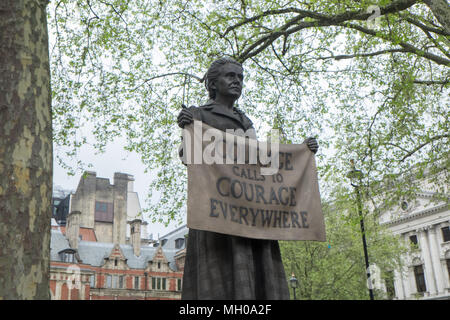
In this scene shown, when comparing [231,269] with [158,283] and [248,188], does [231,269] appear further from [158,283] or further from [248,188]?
[158,283]

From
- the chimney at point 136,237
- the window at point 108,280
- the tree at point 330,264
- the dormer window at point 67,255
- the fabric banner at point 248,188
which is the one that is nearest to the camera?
the fabric banner at point 248,188

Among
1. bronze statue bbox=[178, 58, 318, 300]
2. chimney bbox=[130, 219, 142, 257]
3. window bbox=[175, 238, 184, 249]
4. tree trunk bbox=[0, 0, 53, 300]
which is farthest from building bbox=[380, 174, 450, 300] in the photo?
tree trunk bbox=[0, 0, 53, 300]

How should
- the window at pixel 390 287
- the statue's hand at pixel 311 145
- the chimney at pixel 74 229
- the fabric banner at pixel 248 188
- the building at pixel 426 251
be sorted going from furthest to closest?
the chimney at pixel 74 229 < the building at pixel 426 251 < the window at pixel 390 287 < the statue's hand at pixel 311 145 < the fabric banner at pixel 248 188

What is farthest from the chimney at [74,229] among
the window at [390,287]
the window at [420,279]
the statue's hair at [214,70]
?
the statue's hair at [214,70]

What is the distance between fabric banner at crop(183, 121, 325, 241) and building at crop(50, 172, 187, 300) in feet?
135

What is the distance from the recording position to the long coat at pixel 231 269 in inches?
168

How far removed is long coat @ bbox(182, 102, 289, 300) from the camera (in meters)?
4.26

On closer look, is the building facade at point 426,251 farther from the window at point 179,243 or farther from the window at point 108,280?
the window at point 108,280

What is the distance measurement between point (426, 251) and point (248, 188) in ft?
158

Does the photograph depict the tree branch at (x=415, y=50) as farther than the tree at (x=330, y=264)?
No

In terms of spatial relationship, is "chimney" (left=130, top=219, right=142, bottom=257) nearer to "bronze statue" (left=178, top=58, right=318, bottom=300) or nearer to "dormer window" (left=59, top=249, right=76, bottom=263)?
"dormer window" (left=59, top=249, right=76, bottom=263)

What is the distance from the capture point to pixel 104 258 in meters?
48.6

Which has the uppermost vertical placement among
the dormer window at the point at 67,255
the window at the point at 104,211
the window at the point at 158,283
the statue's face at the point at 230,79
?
the window at the point at 104,211

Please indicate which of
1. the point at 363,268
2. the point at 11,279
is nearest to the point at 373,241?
the point at 363,268
